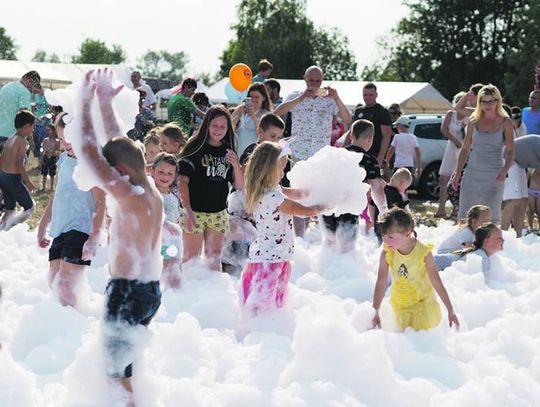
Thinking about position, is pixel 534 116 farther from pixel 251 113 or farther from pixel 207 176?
pixel 207 176

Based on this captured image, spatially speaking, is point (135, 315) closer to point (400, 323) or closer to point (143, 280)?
point (143, 280)

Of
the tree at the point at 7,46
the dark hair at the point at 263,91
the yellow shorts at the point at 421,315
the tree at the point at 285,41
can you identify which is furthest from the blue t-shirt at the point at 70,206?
the tree at the point at 7,46

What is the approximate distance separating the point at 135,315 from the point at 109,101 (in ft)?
3.92

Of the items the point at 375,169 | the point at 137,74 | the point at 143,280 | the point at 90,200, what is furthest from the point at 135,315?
the point at 137,74

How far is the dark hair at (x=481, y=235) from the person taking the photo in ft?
23.7

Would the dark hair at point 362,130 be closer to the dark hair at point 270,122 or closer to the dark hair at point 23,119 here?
the dark hair at point 270,122

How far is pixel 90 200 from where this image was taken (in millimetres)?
6035

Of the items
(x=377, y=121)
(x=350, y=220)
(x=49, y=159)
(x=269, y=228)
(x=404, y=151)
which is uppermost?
(x=377, y=121)

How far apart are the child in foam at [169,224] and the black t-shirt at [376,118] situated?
4392 mm

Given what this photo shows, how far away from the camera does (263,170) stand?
579 cm

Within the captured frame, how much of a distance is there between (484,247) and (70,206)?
368 cm

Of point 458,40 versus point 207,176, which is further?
point 458,40

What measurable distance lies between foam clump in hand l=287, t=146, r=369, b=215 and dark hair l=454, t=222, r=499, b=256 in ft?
6.79

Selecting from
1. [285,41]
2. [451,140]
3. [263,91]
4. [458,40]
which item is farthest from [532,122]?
[285,41]
